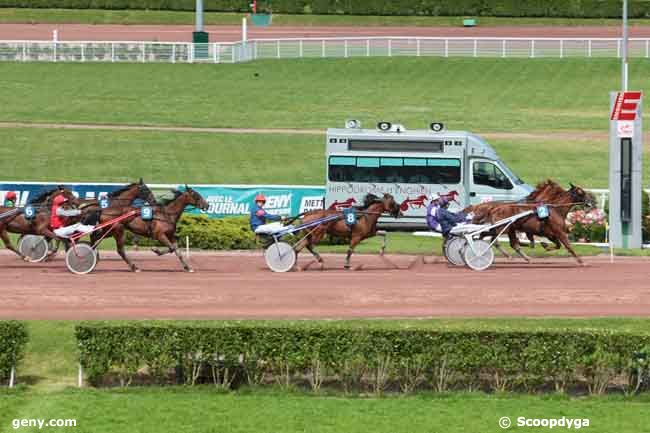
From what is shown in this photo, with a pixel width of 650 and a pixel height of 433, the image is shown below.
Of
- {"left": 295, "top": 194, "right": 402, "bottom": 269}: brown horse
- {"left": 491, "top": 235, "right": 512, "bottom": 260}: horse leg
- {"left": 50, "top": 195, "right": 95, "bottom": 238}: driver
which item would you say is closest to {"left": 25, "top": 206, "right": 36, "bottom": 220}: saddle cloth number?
{"left": 50, "top": 195, "right": 95, "bottom": 238}: driver

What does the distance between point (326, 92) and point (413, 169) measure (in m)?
18.1

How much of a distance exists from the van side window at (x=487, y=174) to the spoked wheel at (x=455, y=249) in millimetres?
5807

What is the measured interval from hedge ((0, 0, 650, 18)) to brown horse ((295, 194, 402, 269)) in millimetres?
37540

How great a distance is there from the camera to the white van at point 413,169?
30.8 metres

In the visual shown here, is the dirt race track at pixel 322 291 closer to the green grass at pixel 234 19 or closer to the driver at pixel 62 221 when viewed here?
the driver at pixel 62 221

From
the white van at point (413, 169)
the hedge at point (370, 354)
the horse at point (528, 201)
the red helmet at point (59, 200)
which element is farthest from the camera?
the white van at point (413, 169)

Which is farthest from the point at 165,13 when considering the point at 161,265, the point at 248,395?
the point at 248,395

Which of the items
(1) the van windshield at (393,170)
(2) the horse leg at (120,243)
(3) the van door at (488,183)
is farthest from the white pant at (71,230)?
(3) the van door at (488,183)

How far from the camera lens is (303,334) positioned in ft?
55.6

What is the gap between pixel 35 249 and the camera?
26031mm

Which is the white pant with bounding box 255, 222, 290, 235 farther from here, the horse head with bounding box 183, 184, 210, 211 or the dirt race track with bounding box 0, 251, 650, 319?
the horse head with bounding box 183, 184, 210, 211

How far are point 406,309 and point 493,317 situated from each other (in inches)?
55.8

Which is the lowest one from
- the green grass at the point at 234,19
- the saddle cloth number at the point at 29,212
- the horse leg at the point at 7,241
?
the horse leg at the point at 7,241

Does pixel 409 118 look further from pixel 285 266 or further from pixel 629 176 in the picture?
pixel 285 266
